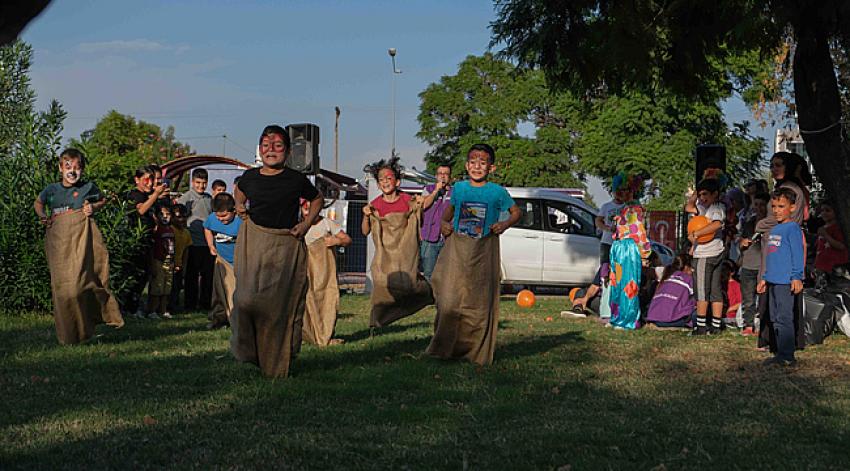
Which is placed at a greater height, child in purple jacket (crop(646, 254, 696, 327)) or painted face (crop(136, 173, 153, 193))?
painted face (crop(136, 173, 153, 193))

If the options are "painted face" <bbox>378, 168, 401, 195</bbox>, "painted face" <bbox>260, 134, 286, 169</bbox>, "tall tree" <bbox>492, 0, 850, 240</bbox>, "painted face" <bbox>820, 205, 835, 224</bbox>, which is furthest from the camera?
"painted face" <bbox>820, 205, 835, 224</bbox>

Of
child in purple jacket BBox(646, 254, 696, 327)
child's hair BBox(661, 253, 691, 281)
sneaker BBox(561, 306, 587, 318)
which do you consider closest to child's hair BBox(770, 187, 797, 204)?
child in purple jacket BBox(646, 254, 696, 327)

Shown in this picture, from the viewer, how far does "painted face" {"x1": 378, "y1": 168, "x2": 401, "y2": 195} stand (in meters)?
12.2

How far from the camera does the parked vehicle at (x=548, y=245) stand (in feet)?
71.3

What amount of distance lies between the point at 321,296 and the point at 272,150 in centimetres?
309

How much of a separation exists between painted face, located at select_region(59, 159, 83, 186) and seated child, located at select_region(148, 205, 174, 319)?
13.9 ft

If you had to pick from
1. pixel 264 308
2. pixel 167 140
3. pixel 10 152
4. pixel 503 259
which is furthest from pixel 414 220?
pixel 167 140

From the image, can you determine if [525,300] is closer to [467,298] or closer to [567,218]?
[567,218]

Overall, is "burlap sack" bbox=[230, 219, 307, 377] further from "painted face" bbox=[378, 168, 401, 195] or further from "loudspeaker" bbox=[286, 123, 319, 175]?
"loudspeaker" bbox=[286, 123, 319, 175]

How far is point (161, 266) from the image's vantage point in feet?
49.1

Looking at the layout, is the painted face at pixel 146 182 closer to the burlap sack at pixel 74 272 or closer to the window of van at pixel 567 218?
the burlap sack at pixel 74 272

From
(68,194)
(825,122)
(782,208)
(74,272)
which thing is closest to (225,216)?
(68,194)

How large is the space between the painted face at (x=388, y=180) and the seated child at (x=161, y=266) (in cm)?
414

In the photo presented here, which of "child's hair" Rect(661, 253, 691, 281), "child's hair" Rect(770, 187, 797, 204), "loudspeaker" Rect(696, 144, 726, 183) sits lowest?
"child's hair" Rect(661, 253, 691, 281)
